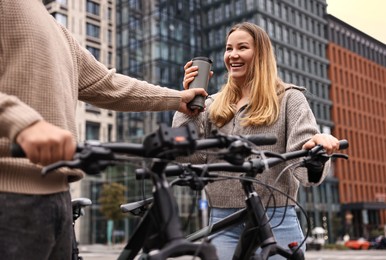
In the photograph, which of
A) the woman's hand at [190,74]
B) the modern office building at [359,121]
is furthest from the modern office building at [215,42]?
the woman's hand at [190,74]

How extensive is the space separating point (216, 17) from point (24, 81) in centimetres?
5004

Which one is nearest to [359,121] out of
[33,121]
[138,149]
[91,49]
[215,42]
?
[215,42]

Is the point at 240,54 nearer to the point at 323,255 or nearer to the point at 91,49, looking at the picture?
the point at 323,255

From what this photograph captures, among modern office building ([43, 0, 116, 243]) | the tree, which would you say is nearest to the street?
the tree

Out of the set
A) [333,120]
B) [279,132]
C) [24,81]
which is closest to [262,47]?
[279,132]

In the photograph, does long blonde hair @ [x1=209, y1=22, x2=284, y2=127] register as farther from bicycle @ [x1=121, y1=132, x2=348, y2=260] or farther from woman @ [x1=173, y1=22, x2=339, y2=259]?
bicycle @ [x1=121, y1=132, x2=348, y2=260]

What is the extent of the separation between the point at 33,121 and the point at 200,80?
4.83 ft

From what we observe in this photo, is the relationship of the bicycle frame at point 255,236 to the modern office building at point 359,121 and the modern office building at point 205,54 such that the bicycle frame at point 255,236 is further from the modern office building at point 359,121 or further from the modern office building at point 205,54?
the modern office building at point 359,121

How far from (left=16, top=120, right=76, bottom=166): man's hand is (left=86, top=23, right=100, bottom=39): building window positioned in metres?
40.5

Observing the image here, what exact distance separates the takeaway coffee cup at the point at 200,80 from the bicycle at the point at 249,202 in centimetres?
68

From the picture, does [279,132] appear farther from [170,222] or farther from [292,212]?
[170,222]

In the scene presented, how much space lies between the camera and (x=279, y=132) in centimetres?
310

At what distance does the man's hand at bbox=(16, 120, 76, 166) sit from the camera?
1.65m

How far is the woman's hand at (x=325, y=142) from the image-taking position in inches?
101
